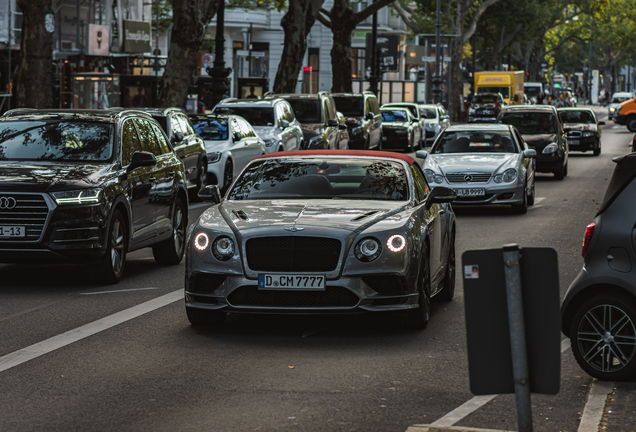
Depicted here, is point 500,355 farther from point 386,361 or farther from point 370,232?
point 370,232

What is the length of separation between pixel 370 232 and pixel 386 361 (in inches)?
42.2

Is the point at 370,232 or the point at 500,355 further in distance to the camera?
→ the point at 370,232

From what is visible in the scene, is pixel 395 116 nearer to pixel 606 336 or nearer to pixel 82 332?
pixel 82 332

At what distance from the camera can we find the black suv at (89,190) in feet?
33.5

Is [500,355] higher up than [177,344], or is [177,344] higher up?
[500,355]

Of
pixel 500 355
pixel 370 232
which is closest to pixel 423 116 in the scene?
pixel 370 232

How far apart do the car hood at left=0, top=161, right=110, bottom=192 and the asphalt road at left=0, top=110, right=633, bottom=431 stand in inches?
37.5

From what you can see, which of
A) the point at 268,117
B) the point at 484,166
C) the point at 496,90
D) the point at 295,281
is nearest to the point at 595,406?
the point at 295,281

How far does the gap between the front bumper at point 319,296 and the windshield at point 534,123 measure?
18697mm

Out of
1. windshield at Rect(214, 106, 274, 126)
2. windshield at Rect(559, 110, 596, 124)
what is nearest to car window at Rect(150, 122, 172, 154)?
windshield at Rect(214, 106, 274, 126)

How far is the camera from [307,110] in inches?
1118

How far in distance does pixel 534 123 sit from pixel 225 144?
8228 mm

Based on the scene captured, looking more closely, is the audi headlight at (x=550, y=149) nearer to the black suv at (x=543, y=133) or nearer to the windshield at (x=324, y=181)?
the black suv at (x=543, y=133)

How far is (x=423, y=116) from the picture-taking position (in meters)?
46.3
